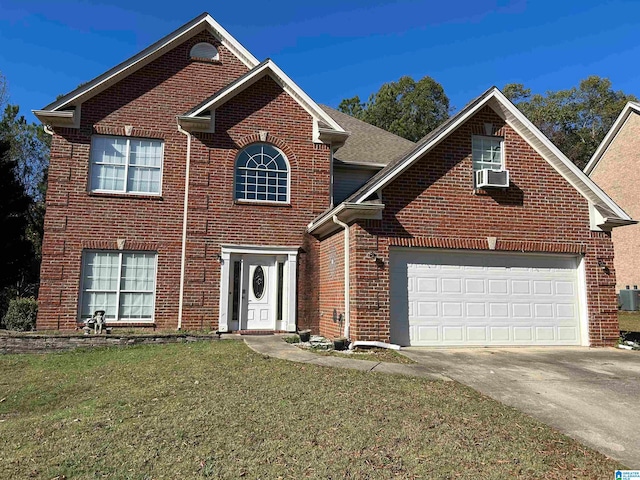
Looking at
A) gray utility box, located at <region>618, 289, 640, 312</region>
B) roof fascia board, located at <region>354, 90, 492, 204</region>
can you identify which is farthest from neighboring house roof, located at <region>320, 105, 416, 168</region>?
gray utility box, located at <region>618, 289, 640, 312</region>

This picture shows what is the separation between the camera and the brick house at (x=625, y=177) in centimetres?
2492

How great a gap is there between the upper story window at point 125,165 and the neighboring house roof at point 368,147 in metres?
5.71

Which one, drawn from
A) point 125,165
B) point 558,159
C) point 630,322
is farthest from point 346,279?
point 630,322

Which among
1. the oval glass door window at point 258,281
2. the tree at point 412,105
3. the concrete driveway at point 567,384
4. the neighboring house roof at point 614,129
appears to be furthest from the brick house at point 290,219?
the tree at point 412,105

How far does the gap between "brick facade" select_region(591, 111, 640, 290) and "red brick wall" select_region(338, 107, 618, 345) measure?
17.1m

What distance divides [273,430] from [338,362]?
3.40 m

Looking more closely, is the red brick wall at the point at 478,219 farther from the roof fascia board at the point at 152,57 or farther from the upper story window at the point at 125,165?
the roof fascia board at the point at 152,57

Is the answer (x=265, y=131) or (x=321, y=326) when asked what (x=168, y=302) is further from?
(x=265, y=131)

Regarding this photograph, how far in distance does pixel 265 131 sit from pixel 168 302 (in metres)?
5.54

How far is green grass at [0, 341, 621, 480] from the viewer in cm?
409

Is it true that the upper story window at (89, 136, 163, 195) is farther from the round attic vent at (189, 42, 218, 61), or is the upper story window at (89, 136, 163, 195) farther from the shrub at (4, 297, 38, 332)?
the shrub at (4, 297, 38, 332)

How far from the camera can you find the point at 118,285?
12.2 m

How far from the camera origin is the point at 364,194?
32.8 feet

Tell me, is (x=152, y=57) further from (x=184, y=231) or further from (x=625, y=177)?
(x=625, y=177)
